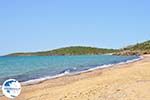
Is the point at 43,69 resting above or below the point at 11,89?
below

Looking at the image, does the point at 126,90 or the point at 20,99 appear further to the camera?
the point at 20,99

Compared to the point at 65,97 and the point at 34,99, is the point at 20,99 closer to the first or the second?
the point at 34,99

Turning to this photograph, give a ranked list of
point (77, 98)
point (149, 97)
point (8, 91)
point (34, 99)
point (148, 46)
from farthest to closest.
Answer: point (148, 46), point (34, 99), point (77, 98), point (149, 97), point (8, 91)

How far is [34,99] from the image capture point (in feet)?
50.3

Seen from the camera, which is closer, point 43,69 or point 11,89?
point 11,89

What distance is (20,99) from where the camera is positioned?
53.7ft

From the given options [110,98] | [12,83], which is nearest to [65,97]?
[110,98]

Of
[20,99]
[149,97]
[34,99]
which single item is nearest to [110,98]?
[149,97]

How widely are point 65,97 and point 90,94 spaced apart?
97 cm

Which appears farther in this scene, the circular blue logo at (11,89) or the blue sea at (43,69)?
the blue sea at (43,69)

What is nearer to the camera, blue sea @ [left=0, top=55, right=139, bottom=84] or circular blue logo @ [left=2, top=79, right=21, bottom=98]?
circular blue logo @ [left=2, top=79, right=21, bottom=98]

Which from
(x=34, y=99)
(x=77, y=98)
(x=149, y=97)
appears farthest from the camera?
(x=34, y=99)

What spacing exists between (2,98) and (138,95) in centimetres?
648

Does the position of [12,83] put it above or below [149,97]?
above
